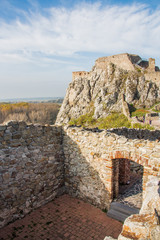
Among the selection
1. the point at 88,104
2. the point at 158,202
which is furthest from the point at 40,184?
the point at 88,104

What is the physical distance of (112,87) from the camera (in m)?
40.3

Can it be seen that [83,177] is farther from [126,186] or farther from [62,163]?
[126,186]

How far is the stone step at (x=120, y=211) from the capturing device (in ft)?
18.6

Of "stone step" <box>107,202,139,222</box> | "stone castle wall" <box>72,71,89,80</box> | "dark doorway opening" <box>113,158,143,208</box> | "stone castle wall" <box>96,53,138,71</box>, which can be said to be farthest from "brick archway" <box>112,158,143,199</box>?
→ "stone castle wall" <box>72,71,89,80</box>

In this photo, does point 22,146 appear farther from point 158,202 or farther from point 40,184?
point 158,202

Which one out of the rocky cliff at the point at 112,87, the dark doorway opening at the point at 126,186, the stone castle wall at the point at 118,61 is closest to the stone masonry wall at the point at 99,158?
the dark doorway opening at the point at 126,186

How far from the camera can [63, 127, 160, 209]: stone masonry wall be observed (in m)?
5.16

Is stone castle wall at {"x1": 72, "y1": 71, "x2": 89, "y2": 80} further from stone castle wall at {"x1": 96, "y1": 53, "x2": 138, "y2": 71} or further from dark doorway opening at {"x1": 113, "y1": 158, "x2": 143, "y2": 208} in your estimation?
dark doorway opening at {"x1": 113, "y1": 158, "x2": 143, "y2": 208}

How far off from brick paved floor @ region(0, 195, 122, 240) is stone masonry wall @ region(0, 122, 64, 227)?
34cm

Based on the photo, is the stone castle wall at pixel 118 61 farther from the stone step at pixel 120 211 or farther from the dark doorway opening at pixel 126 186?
the stone step at pixel 120 211

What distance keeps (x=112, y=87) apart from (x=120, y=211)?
119ft

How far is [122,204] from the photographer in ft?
19.5

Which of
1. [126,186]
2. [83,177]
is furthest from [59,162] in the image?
[126,186]

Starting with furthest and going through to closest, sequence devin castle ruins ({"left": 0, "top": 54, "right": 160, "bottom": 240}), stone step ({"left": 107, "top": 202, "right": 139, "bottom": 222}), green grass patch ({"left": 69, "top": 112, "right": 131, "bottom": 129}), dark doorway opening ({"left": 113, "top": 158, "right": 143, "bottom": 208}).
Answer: green grass patch ({"left": 69, "top": 112, "right": 131, "bottom": 129}) → dark doorway opening ({"left": 113, "top": 158, "right": 143, "bottom": 208}) → stone step ({"left": 107, "top": 202, "right": 139, "bottom": 222}) → devin castle ruins ({"left": 0, "top": 54, "right": 160, "bottom": 240})
